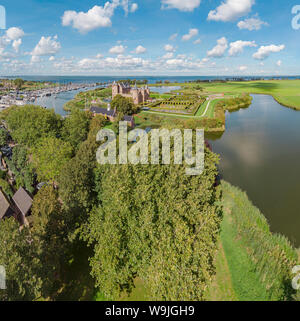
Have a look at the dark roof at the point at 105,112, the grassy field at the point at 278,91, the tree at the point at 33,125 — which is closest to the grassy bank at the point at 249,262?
the tree at the point at 33,125

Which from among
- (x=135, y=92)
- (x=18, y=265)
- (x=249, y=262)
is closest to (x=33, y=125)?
(x=18, y=265)

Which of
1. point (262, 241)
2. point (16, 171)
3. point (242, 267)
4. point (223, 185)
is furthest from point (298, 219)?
point (16, 171)

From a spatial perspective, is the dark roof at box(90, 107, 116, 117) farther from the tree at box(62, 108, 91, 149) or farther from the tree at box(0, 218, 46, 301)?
the tree at box(0, 218, 46, 301)

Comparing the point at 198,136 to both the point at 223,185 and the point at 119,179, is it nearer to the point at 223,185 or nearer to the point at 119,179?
the point at 223,185

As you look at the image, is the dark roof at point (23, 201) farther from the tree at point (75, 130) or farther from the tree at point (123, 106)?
the tree at point (123, 106)

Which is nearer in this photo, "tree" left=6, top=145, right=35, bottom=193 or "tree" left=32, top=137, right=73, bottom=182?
"tree" left=32, top=137, right=73, bottom=182

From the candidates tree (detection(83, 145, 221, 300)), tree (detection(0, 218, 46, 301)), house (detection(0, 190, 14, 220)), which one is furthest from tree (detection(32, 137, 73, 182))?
tree (detection(0, 218, 46, 301))
